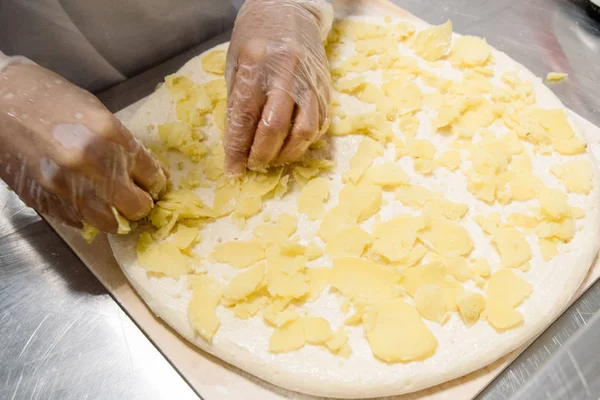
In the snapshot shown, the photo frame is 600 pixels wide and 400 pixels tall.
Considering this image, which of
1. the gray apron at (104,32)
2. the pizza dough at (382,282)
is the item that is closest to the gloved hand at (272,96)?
the pizza dough at (382,282)

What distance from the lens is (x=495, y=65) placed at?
4.53ft

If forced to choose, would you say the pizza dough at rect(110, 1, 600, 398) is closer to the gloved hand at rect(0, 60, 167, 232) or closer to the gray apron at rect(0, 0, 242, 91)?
the gloved hand at rect(0, 60, 167, 232)

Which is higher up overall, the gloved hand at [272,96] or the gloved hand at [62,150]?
the gloved hand at [272,96]

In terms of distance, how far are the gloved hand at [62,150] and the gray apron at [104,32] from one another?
1.09 ft

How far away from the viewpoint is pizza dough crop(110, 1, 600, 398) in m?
0.92

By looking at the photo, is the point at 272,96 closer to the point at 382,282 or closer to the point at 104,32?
the point at 382,282

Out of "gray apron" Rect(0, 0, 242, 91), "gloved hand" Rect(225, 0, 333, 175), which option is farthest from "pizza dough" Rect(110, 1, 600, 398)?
"gray apron" Rect(0, 0, 242, 91)

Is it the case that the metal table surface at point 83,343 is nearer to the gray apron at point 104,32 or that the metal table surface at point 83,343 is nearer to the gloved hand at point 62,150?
the gloved hand at point 62,150

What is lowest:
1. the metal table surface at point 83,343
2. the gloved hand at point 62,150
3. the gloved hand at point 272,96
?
the metal table surface at point 83,343

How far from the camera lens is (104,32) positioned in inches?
53.7

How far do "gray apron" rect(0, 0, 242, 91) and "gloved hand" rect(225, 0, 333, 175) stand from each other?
394 millimetres

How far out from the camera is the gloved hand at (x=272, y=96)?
1.09m

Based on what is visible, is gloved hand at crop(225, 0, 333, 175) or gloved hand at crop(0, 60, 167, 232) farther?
gloved hand at crop(225, 0, 333, 175)

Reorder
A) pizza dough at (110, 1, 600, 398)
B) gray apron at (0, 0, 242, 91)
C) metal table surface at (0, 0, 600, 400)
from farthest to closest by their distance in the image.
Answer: gray apron at (0, 0, 242, 91) → metal table surface at (0, 0, 600, 400) → pizza dough at (110, 1, 600, 398)
